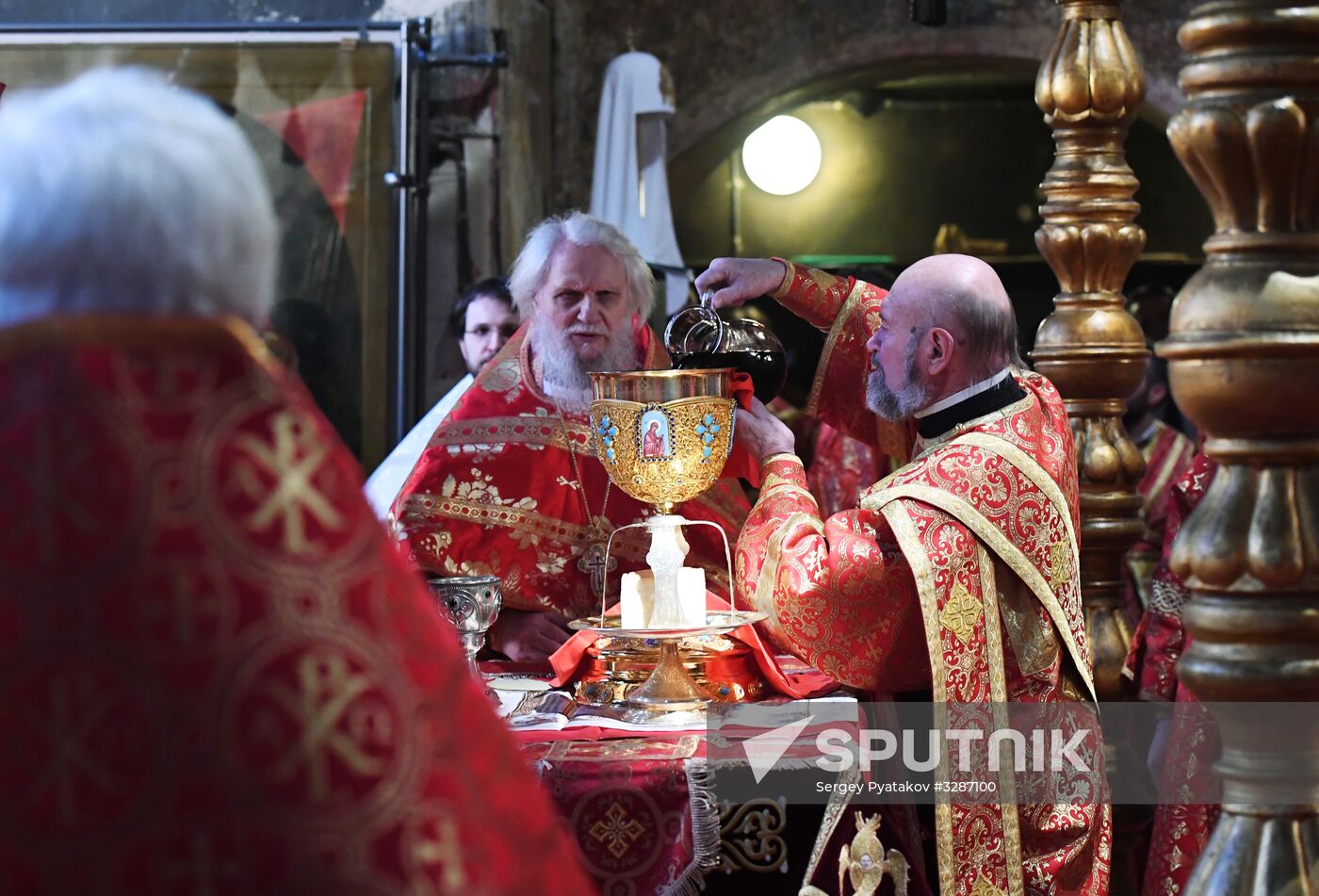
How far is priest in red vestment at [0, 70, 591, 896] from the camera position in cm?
121

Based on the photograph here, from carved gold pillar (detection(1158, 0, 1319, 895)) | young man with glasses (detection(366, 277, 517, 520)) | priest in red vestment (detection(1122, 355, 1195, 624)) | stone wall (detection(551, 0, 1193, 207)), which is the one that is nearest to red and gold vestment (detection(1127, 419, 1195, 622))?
priest in red vestment (detection(1122, 355, 1195, 624))

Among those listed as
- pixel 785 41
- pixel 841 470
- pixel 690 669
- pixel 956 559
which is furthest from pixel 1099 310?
pixel 785 41

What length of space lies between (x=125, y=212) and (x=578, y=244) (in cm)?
272

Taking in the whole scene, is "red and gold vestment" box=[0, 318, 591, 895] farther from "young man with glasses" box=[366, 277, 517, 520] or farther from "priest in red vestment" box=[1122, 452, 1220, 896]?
"young man with glasses" box=[366, 277, 517, 520]

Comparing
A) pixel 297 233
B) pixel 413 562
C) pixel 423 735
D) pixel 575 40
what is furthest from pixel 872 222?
pixel 423 735

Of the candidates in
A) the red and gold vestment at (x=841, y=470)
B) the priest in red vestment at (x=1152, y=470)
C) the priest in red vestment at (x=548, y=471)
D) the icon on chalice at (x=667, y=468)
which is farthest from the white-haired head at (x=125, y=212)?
the red and gold vestment at (x=841, y=470)

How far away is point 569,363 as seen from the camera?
3.93m

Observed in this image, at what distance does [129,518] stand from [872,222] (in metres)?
9.75

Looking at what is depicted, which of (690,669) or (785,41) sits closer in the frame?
(690,669)

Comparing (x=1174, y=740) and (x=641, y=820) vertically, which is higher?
(x=641, y=820)

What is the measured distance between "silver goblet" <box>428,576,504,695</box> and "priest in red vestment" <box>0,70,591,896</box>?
1579 mm

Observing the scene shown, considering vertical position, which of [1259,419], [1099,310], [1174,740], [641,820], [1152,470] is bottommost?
[1174,740]

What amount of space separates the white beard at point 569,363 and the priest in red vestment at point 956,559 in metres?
0.80

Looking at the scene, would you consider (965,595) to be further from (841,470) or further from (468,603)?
(841,470)
